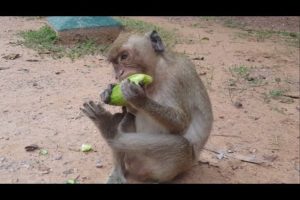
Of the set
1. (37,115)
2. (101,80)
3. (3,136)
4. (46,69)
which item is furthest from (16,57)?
(3,136)

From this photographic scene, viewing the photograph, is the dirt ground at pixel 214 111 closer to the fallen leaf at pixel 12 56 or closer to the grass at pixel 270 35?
the fallen leaf at pixel 12 56

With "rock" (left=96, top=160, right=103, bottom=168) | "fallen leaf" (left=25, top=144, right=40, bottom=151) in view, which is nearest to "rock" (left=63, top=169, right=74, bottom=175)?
"rock" (left=96, top=160, right=103, bottom=168)

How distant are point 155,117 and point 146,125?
1.05 ft

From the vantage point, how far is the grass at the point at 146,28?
33.9ft

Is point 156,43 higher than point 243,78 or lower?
higher

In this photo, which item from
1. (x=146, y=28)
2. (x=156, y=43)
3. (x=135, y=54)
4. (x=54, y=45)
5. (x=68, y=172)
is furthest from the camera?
(x=146, y=28)

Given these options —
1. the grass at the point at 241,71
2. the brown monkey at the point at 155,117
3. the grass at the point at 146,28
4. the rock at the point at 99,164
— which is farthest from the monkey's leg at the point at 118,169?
the grass at the point at 146,28

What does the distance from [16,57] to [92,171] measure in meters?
4.17

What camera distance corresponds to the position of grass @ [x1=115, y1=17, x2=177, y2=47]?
1035 centimetres

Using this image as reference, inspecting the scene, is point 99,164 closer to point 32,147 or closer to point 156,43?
point 32,147

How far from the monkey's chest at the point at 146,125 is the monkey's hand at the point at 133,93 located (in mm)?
293

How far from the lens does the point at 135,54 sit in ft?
14.9

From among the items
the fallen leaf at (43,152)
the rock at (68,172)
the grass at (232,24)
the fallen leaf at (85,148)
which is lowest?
the grass at (232,24)

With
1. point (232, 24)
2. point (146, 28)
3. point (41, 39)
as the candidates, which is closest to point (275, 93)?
point (146, 28)
